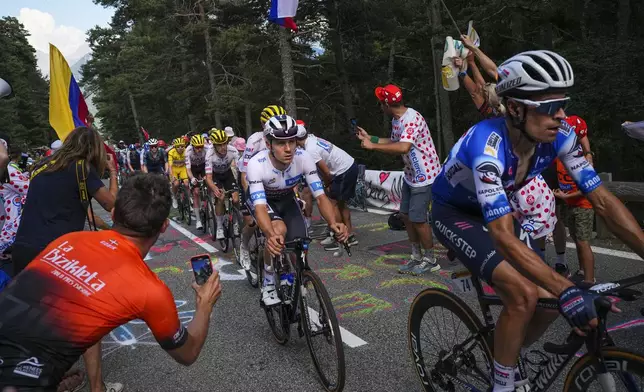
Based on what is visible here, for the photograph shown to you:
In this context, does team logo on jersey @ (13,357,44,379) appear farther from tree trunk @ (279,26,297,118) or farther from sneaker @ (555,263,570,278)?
tree trunk @ (279,26,297,118)

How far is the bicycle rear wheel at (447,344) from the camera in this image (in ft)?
8.64

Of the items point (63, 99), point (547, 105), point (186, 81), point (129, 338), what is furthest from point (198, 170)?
point (186, 81)

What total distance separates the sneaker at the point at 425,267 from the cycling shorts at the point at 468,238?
2826mm

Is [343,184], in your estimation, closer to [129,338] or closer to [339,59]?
[129,338]

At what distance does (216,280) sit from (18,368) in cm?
86

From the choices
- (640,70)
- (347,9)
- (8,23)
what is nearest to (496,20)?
(640,70)

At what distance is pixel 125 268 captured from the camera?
6.29 feet

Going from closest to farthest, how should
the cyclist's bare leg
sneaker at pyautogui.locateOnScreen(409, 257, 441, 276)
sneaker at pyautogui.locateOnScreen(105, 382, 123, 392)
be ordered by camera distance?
1. the cyclist's bare leg
2. sneaker at pyautogui.locateOnScreen(105, 382, 123, 392)
3. sneaker at pyautogui.locateOnScreen(409, 257, 441, 276)

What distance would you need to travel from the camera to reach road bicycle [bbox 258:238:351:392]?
3215 mm

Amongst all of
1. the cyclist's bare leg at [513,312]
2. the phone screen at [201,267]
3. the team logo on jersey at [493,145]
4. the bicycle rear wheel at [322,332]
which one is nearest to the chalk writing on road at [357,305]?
the bicycle rear wheel at [322,332]

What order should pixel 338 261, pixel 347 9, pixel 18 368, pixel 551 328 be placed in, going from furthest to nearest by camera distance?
pixel 347 9 → pixel 338 261 → pixel 551 328 → pixel 18 368

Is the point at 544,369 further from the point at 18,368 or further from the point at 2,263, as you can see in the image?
the point at 2,263

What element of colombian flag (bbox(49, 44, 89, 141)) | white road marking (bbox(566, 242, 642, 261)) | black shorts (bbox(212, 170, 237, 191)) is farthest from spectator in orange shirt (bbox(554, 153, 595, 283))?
colombian flag (bbox(49, 44, 89, 141))

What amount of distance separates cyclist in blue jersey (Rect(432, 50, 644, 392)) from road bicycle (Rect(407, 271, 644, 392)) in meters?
0.13
